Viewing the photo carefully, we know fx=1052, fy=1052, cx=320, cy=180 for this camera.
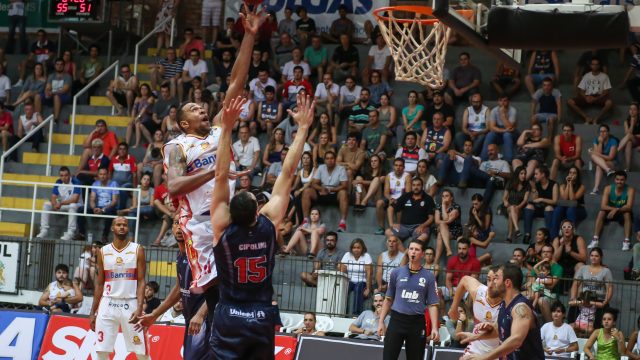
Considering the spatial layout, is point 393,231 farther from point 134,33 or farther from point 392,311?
point 134,33

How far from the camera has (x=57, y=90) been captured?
75.7 feet

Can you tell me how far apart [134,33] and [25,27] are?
279 centimetres

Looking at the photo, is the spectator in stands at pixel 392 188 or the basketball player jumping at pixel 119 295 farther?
the spectator in stands at pixel 392 188

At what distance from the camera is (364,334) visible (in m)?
15.6

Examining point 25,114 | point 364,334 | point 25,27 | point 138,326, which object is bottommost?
point 364,334

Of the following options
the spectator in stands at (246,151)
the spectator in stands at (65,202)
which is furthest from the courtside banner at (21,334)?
the spectator in stands at (246,151)

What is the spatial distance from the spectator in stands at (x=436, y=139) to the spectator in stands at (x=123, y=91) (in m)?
6.98

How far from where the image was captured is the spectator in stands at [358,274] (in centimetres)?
1667

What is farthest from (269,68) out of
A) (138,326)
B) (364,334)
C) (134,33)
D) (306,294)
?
(138,326)

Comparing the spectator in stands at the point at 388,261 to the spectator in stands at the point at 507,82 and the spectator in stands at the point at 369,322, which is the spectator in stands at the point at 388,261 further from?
the spectator in stands at the point at 507,82

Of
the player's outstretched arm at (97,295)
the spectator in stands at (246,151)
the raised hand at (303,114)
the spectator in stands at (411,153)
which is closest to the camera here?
the raised hand at (303,114)

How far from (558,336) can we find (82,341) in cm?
672

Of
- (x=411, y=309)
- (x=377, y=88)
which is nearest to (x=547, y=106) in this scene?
(x=377, y=88)

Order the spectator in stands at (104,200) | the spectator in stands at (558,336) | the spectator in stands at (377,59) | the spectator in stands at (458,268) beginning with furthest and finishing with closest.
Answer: the spectator in stands at (377,59), the spectator in stands at (104,200), the spectator in stands at (458,268), the spectator in stands at (558,336)
